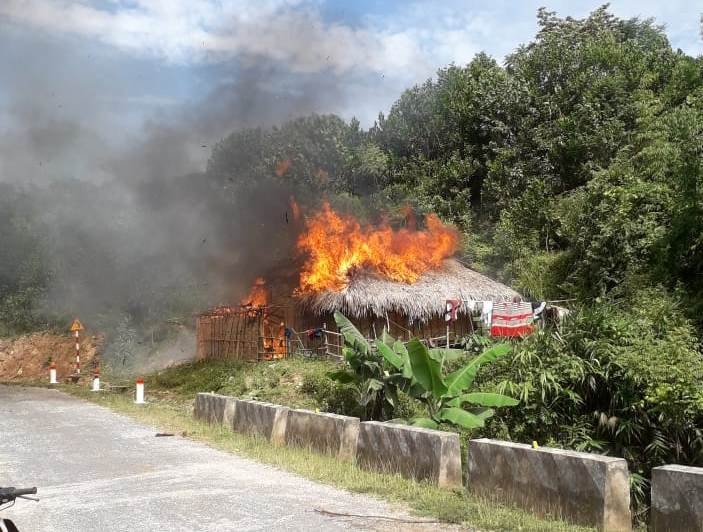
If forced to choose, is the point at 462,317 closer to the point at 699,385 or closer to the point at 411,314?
the point at 411,314

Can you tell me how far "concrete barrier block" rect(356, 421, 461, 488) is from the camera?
7.93 meters

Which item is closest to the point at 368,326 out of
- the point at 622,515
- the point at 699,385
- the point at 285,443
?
the point at 285,443

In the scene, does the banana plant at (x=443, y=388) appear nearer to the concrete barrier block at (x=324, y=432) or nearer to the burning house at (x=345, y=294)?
the concrete barrier block at (x=324, y=432)

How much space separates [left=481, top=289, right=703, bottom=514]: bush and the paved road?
3685 millimetres

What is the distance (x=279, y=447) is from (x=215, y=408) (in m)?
2.94

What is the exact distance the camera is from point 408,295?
24141 millimetres

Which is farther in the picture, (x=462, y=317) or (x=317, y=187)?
(x=317, y=187)

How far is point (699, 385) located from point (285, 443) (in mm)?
5778

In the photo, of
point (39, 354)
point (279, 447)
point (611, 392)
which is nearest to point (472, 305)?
point (611, 392)

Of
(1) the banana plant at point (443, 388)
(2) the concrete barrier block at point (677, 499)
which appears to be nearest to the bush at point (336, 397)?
(1) the banana plant at point (443, 388)

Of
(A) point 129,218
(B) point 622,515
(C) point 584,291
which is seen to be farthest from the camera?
(A) point 129,218

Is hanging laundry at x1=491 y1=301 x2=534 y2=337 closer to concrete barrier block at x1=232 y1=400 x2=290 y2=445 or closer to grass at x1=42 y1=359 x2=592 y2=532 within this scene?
grass at x1=42 y1=359 x2=592 y2=532

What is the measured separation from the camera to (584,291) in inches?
920

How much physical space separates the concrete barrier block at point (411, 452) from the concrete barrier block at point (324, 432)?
0.32 meters
